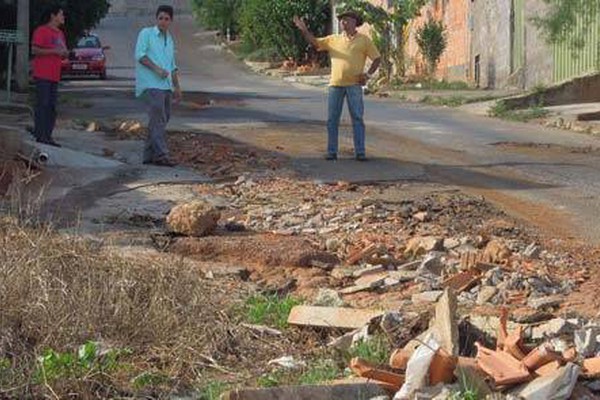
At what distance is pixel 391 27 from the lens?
38.4 meters

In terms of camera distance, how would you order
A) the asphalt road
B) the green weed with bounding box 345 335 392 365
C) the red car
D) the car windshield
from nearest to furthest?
the green weed with bounding box 345 335 392 365, the asphalt road, the red car, the car windshield

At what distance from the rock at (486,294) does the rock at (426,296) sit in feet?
0.74

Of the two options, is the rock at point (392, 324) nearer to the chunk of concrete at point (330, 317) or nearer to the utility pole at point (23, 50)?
the chunk of concrete at point (330, 317)

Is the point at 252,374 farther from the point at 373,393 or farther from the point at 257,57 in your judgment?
the point at 257,57

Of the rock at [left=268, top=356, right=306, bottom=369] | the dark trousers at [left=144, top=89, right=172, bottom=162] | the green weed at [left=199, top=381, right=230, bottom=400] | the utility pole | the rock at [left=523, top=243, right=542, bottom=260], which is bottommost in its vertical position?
the green weed at [left=199, top=381, right=230, bottom=400]

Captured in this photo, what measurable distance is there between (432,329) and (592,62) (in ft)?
64.2

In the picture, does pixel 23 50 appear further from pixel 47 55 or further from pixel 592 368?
pixel 592 368

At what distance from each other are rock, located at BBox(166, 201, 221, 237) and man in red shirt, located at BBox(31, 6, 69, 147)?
475 centimetres

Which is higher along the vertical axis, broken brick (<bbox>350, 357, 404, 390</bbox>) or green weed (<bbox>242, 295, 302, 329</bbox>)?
green weed (<bbox>242, 295, 302, 329</bbox>)

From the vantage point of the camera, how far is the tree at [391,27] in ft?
119

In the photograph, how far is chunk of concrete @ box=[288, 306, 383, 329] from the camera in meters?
5.82

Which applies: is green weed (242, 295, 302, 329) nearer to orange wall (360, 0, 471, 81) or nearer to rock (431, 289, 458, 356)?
rock (431, 289, 458, 356)

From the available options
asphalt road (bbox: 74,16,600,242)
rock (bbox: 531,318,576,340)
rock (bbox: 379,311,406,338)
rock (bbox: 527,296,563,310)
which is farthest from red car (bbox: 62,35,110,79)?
rock (bbox: 531,318,576,340)

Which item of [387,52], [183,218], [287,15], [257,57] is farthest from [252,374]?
[257,57]
